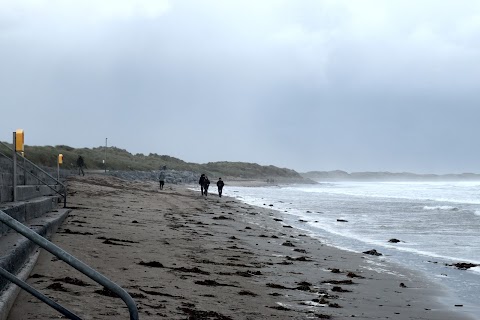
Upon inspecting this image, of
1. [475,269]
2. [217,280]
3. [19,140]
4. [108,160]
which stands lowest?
[475,269]

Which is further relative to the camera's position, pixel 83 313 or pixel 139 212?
pixel 139 212

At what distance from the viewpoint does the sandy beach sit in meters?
5.36

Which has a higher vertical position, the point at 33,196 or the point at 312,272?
the point at 33,196

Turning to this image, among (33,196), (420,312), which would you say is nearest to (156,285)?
(420,312)

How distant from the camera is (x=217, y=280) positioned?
281 inches

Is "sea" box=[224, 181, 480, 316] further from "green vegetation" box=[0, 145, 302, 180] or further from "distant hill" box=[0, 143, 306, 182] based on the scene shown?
"green vegetation" box=[0, 145, 302, 180]

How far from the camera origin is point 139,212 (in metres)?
16.8

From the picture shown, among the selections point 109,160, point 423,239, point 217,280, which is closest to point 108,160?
point 109,160

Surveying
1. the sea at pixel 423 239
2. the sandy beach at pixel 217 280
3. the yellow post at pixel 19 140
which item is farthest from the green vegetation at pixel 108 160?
the sandy beach at pixel 217 280

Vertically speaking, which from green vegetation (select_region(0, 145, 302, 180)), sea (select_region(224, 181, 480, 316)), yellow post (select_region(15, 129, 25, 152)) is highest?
green vegetation (select_region(0, 145, 302, 180))

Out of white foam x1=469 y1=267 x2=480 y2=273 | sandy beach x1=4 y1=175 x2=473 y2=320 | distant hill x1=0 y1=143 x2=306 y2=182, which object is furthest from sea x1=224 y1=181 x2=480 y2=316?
distant hill x1=0 y1=143 x2=306 y2=182

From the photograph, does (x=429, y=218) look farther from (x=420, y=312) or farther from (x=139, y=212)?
(x=420, y=312)

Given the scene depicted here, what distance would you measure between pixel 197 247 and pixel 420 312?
4.67 m

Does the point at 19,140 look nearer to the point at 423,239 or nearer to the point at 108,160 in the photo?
the point at 423,239
